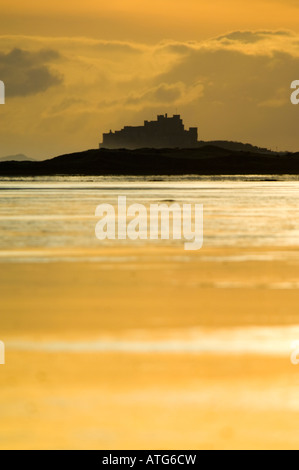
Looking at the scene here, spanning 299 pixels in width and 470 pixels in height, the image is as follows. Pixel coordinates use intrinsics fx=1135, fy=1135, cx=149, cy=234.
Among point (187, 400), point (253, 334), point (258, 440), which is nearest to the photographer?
point (258, 440)

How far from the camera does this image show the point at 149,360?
37.2 ft

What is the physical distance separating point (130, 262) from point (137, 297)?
5344 mm

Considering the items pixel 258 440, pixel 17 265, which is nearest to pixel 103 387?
pixel 258 440

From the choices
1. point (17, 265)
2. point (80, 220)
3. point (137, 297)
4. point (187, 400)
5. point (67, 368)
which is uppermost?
point (80, 220)

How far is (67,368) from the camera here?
35.9 ft

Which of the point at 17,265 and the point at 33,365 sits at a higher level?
the point at 17,265

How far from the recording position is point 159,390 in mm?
10031

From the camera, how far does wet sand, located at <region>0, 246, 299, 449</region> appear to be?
8734mm

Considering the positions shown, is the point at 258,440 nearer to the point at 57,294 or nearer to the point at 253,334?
the point at 253,334

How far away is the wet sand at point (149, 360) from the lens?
28.7 ft

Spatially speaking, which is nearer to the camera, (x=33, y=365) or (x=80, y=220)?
(x=33, y=365)
